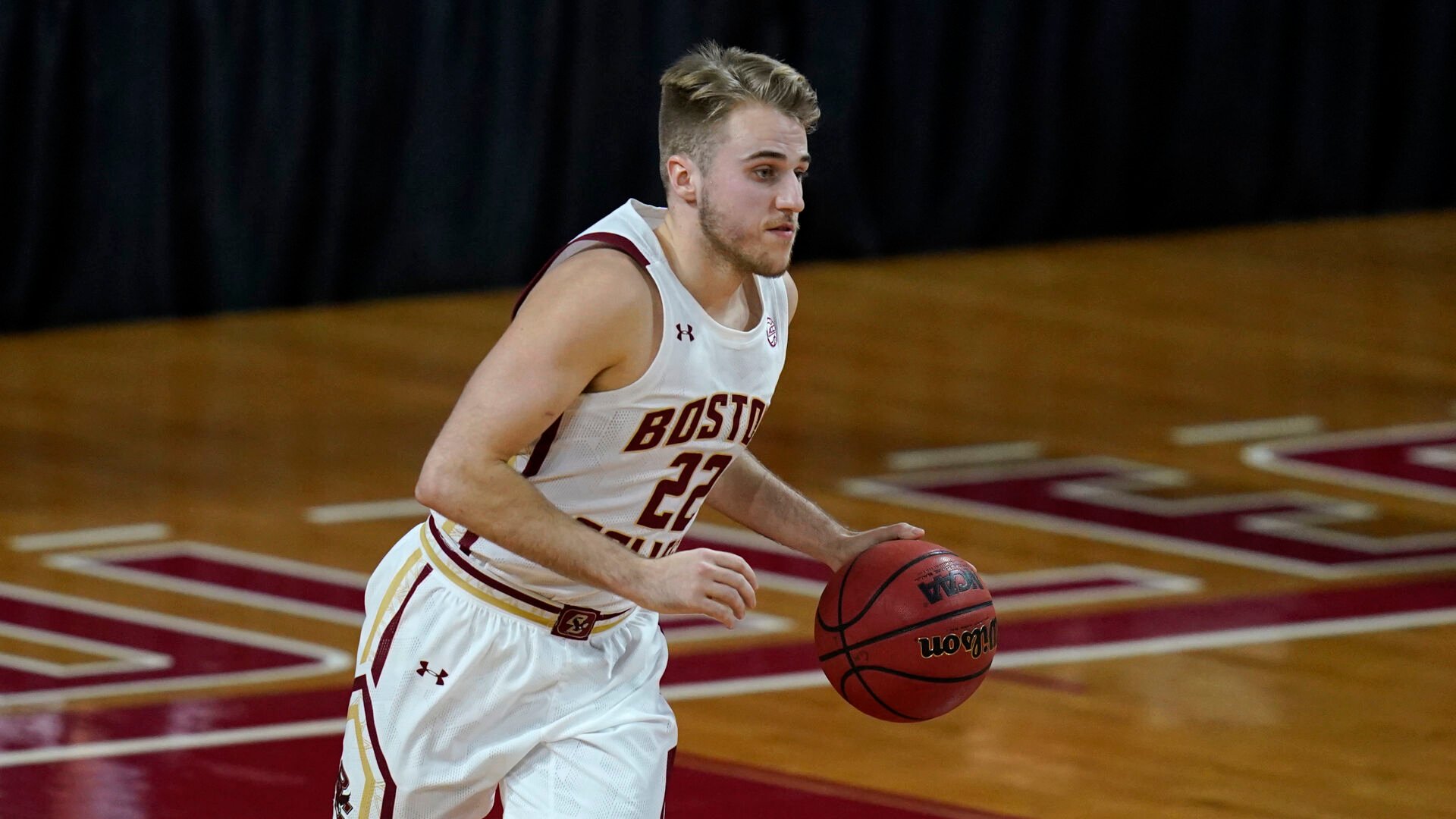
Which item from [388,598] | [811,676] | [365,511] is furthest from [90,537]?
[388,598]

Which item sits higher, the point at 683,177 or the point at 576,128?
the point at 683,177

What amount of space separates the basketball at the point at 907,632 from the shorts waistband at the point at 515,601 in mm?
471

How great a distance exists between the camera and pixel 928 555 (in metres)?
4.07

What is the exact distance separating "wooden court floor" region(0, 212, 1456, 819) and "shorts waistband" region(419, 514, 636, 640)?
1541 millimetres

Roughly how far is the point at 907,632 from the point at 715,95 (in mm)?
946

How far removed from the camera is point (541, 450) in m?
3.61

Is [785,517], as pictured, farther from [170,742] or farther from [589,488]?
[170,742]

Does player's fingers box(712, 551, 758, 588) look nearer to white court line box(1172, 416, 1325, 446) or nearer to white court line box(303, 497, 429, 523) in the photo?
white court line box(303, 497, 429, 523)

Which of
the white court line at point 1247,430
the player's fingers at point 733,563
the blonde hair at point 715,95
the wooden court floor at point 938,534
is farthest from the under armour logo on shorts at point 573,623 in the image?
the white court line at point 1247,430

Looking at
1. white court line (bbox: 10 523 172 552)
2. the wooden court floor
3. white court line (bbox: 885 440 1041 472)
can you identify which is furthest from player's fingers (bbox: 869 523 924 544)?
Result: white court line (bbox: 885 440 1041 472)

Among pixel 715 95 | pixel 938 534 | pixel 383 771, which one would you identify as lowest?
pixel 938 534

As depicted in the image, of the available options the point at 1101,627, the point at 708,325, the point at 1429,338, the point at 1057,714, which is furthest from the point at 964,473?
the point at 708,325

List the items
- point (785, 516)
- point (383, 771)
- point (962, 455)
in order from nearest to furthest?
point (383, 771) → point (785, 516) → point (962, 455)

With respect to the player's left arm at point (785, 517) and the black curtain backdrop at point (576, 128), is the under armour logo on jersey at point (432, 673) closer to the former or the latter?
the player's left arm at point (785, 517)
